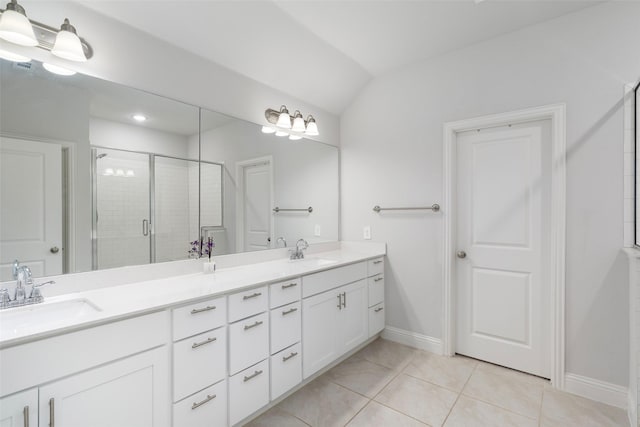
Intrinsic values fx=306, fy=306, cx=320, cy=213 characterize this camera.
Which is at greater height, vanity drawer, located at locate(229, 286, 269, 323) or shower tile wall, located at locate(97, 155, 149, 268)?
shower tile wall, located at locate(97, 155, 149, 268)

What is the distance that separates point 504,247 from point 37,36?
318 centimetres

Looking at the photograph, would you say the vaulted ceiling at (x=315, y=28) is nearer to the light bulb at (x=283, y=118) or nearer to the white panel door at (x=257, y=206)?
the light bulb at (x=283, y=118)

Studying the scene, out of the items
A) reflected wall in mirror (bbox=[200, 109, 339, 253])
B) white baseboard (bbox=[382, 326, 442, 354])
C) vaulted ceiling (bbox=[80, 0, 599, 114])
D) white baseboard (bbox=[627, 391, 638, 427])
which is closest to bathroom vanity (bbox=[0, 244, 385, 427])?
reflected wall in mirror (bbox=[200, 109, 339, 253])

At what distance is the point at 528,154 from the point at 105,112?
9.31 feet

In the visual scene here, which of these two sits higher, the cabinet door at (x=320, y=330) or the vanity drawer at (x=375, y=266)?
the vanity drawer at (x=375, y=266)

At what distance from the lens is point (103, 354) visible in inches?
47.0

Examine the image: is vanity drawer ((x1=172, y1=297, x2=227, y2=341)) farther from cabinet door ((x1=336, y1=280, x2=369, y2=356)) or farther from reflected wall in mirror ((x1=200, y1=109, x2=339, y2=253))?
cabinet door ((x1=336, y1=280, x2=369, y2=356))

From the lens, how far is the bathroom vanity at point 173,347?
1079mm

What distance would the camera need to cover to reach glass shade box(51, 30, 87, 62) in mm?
1410

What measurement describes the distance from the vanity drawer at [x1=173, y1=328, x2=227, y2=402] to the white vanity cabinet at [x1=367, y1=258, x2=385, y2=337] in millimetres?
1498

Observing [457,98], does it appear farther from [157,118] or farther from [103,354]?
[103,354]

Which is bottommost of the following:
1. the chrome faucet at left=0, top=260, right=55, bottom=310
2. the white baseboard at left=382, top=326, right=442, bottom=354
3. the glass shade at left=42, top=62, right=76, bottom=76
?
the white baseboard at left=382, top=326, right=442, bottom=354

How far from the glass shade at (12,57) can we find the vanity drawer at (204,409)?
1.74m

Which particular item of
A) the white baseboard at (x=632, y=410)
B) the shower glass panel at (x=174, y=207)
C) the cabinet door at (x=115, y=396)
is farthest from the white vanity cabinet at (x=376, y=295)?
the cabinet door at (x=115, y=396)
